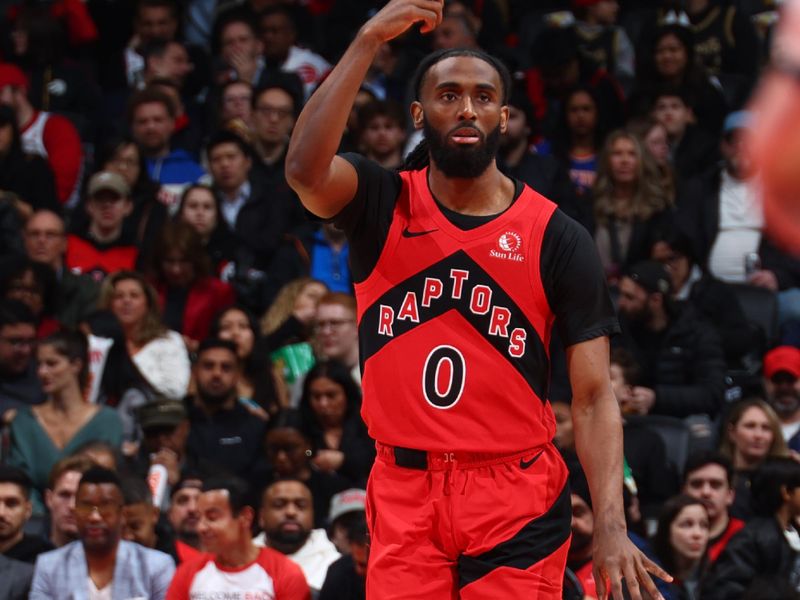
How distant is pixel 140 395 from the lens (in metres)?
8.46

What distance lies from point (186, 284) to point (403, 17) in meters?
5.97

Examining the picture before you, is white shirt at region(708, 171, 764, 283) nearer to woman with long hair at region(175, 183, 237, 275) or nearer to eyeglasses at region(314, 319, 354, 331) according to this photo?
eyeglasses at region(314, 319, 354, 331)

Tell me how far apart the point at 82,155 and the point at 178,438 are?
3.58 m

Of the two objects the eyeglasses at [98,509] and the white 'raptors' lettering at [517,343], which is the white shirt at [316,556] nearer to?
the eyeglasses at [98,509]

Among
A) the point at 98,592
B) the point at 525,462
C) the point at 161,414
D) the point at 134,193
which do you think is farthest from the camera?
the point at 134,193

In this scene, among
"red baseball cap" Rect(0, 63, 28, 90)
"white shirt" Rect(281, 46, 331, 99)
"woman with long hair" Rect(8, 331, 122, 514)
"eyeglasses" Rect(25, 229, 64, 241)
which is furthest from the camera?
"white shirt" Rect(281, 46, 331, 99)

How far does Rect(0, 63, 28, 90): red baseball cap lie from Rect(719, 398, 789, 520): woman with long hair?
597 cm

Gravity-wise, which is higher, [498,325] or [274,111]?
[274,111]

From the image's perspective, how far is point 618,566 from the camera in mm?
3611

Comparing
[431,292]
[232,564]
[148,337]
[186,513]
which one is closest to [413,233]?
[431,292]

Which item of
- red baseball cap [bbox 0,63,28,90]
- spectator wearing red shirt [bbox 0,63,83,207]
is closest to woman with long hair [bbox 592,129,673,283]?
spectator wearing red shirt [bbox 0,63,83,207]

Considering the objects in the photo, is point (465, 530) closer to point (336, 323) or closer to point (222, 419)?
point (222, 419)

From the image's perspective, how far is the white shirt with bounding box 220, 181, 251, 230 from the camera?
33.5 feet

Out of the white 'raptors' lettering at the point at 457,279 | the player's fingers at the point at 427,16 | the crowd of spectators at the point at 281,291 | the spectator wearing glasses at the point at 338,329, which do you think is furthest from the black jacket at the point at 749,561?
the player's fingers at the point at 427,16
